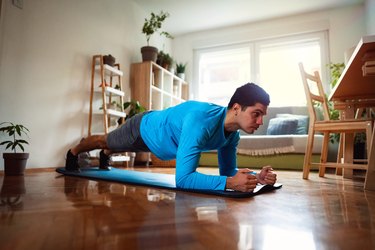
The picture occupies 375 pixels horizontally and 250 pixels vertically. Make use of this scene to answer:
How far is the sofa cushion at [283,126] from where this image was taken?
147 inches

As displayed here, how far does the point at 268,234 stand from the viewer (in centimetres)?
59

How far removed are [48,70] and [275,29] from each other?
11.8ft

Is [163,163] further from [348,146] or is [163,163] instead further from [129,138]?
[348,146]

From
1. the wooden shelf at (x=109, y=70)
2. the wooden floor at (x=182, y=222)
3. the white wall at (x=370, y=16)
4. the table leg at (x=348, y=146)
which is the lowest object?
the wooden floor at (x=182, y=222)

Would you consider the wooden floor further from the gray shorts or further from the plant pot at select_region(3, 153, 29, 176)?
the plant pot at select_region(3, 153, 29, 176)

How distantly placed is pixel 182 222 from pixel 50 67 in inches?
101

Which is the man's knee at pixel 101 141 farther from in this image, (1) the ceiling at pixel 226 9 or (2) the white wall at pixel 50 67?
(1) the ceiling at pixel 226 9

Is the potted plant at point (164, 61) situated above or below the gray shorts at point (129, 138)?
above

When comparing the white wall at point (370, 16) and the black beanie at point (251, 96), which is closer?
the black beanie at point (251, 96)

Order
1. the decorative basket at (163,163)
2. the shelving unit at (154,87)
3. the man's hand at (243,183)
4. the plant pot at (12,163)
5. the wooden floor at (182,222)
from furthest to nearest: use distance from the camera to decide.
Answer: the shelving unit at (154,87)
the decorative basket at (163,163)
the plant pot at (12,163)
the man's hand at (243,183)
the wooden floor at (182,222)

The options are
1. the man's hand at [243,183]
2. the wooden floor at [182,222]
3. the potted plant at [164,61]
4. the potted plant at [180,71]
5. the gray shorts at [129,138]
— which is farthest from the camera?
the potted plant at [180,71]

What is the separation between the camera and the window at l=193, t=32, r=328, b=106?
14.7 ft

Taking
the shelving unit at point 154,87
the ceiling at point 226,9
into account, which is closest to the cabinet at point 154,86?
the shelving unit at point 154,87

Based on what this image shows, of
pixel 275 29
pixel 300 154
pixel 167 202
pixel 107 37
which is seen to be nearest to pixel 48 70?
pixel 107 37
